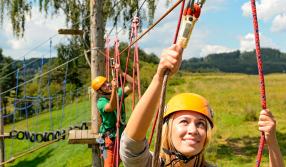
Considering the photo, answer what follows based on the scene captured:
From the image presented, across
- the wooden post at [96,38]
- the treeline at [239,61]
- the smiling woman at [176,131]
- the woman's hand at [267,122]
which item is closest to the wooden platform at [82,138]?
the wooden post at [96,38]

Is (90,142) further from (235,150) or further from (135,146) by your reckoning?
(135,146)

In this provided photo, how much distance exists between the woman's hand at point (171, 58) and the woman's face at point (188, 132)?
39cm

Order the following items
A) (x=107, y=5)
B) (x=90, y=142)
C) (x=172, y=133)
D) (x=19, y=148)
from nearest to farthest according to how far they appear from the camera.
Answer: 1. (x=172, y=133)
2. (x=90, y=142)
3. (x=107, y=5)
4. (x=19, y=148)

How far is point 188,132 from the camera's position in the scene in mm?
1790

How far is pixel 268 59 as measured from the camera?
17312cm

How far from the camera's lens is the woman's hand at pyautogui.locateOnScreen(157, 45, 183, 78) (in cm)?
146

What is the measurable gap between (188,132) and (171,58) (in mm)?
444

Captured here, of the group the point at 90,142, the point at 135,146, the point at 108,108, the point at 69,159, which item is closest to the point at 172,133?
the point at 135,146

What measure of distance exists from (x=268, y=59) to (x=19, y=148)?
165m

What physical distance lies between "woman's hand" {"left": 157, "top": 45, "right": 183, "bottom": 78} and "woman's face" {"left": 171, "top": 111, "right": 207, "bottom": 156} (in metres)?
0.39

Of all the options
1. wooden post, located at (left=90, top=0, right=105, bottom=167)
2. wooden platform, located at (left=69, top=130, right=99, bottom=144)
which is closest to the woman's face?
wooden platform, located at (left=69, top=130, right=99, bottom=144)

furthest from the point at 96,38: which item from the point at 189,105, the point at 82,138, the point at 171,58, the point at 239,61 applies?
the point at 239,61

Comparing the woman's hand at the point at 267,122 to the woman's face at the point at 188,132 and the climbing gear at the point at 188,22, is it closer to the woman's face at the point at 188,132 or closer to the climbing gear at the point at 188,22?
the woman's face at the point at 188,132

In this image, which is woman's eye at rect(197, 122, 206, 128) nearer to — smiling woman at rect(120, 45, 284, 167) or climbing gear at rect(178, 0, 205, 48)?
smiling woman at rect(120, 45, 284, 167)
